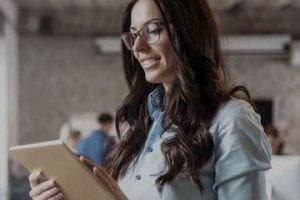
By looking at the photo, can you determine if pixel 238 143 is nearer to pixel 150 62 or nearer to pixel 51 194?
pixel 150 62

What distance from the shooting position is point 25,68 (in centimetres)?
851

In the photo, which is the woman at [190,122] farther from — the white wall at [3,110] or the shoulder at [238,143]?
the white wall at [3,110]

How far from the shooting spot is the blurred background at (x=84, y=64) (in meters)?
8.26

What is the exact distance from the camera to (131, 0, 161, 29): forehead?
1.22m

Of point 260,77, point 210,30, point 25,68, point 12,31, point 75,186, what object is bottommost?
point 260,77

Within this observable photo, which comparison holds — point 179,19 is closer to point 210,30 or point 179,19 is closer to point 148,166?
point 210,30

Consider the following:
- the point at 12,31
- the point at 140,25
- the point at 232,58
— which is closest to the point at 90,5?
the point at 12,31

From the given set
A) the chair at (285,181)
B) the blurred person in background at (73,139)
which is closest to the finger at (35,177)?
the chair at (285,181)

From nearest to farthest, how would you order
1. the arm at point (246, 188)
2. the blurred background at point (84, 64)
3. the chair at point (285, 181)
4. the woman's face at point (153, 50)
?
1. the arm at point (246, 188)
2. the woman's face at point (153, 50)
3. the chair at point (285, 181)
4. the blurred background at point (84, 64)

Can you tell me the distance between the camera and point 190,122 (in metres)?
1.19

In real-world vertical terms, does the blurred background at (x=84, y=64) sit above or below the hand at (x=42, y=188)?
below

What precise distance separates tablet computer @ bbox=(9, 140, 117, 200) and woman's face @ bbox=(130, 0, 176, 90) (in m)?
0.24

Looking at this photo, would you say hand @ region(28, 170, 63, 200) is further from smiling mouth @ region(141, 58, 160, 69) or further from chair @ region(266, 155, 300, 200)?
chair @ region(266, 155, 300, 200)

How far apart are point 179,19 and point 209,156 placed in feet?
0.88
